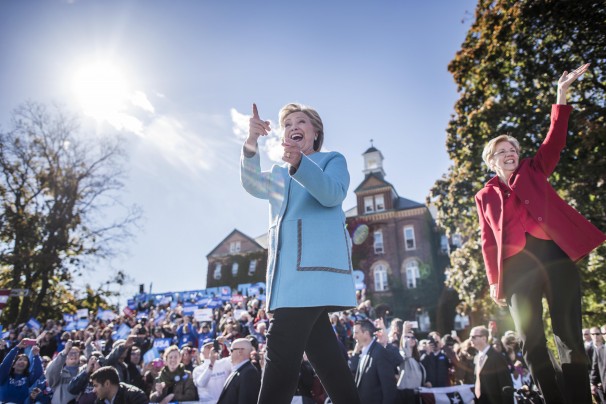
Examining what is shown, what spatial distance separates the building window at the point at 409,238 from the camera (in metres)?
36.8

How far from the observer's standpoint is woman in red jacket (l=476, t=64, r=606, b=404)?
87.7 inches

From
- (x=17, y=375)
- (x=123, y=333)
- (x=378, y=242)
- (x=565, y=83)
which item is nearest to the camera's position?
(x=565, y=83)

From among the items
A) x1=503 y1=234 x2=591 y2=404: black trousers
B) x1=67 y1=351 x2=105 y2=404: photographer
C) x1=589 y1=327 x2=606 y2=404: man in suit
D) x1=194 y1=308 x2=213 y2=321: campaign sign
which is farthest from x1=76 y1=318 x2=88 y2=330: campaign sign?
x1=503 y1=234 x2=591 y2=404: black trousers

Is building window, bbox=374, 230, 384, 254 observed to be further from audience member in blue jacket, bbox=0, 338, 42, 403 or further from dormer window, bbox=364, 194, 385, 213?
audience member in blue jacket, bbox=0, 338, 42, 403

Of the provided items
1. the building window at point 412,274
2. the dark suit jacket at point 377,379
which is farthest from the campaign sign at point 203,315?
the building window at point 412,274

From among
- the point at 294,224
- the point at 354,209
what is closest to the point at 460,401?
the point at 294,224

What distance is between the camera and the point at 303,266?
1.92m

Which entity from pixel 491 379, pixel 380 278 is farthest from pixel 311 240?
pixel 380 278

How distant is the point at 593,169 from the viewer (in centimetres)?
985

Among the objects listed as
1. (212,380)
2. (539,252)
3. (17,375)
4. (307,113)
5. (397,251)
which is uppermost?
(397,251)

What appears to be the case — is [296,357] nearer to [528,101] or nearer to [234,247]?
[528,101]

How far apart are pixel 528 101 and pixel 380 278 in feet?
87.2

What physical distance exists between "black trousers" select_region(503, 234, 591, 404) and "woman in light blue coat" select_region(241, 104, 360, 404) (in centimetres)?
111

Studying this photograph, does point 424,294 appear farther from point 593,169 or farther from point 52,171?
point 52,171
